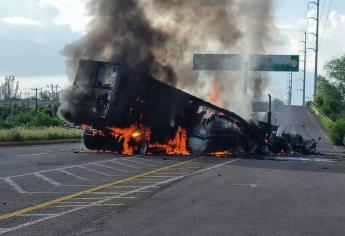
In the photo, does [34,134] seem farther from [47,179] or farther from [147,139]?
[47,179]

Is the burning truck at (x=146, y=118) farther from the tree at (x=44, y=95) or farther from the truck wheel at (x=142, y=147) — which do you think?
the tree at (x=44, y=95)

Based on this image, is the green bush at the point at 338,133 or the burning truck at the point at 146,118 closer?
the burning truck at the point at 146,118

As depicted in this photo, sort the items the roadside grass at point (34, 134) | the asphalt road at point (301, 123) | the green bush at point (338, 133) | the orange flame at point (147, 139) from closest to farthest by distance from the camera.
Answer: the orange flame at point (147, 139)
the roadside grass at point (34, 134)
the green bush at point (338, 133)
the asphalt road at point (301, 123)

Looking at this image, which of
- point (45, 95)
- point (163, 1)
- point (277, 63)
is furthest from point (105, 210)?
point (45, 95)

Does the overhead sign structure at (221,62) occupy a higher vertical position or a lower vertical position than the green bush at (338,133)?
higher

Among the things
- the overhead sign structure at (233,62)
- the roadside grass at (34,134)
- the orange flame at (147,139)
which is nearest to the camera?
the orange flame at (147,139)

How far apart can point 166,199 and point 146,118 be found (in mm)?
11191

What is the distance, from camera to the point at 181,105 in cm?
2122

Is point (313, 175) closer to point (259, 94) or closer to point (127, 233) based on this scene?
point (127, 233)

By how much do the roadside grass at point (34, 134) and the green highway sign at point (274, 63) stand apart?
40.4 ft

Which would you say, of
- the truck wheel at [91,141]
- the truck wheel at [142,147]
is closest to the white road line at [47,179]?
the truck wheel at [142,147]

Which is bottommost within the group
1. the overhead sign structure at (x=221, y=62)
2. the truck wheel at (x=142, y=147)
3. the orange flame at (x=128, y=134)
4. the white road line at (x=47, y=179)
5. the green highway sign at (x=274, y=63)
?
the white road line at (x=47, y=179)

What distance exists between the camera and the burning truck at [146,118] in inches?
769

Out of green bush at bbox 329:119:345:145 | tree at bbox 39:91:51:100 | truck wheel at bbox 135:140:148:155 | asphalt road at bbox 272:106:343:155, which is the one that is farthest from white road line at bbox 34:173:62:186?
tree at bbox 39:91:51:100
